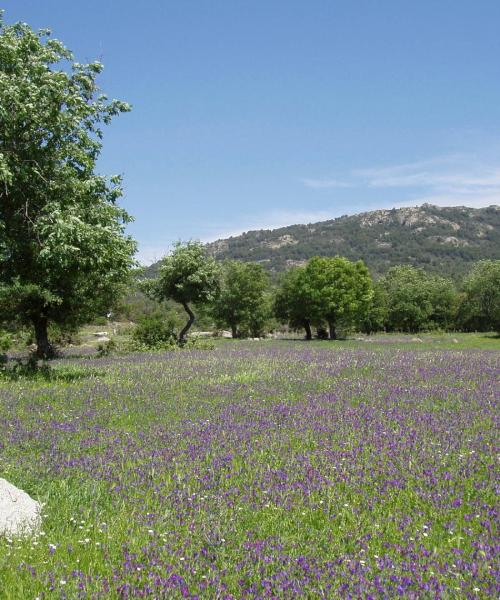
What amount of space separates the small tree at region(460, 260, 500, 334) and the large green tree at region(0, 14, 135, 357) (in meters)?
66.7

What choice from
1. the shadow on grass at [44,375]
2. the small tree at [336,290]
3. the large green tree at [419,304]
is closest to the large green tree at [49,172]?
the shadow on grass at [44,375]

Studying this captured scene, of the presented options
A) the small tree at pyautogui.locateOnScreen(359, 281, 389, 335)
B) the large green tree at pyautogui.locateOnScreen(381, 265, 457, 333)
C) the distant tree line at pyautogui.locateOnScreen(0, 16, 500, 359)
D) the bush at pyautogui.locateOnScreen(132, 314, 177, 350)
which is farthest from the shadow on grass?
the large green tree at pyautogui.locateOnScreen(381, 265, 457, 333)

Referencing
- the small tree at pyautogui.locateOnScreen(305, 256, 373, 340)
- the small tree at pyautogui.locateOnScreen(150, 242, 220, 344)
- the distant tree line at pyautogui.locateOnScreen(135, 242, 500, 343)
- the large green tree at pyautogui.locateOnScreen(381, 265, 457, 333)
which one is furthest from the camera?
the large green tree at pyautogui.locateOnScreen(381, 265, 457, 333)

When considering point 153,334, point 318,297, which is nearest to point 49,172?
point 153,334

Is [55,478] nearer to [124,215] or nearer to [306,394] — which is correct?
[306,394]

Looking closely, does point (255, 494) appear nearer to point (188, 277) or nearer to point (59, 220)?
point (59, 220)

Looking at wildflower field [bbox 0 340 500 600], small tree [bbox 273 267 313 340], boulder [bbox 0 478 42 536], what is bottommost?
wildflower field [bbox 0 340 500 600]

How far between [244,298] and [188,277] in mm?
35157

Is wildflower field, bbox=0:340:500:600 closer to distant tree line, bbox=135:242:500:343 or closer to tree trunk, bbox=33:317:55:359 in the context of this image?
tree trunk, bbox=33:317:55:359

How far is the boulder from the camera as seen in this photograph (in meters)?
5.09

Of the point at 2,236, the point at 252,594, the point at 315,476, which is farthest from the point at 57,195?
the point at 252,594

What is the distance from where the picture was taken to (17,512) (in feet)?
17.5

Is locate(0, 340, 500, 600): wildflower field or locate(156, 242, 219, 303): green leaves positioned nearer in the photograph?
locate(0, 340, 500, 600): wildflower field

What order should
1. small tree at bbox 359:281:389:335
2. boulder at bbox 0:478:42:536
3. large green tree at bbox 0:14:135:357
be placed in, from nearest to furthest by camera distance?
1. boulder at bbox 0:478:42:536
2. large green tree at bbox 0:14:135:357
3. small tree at bbox 359:281:389:335
